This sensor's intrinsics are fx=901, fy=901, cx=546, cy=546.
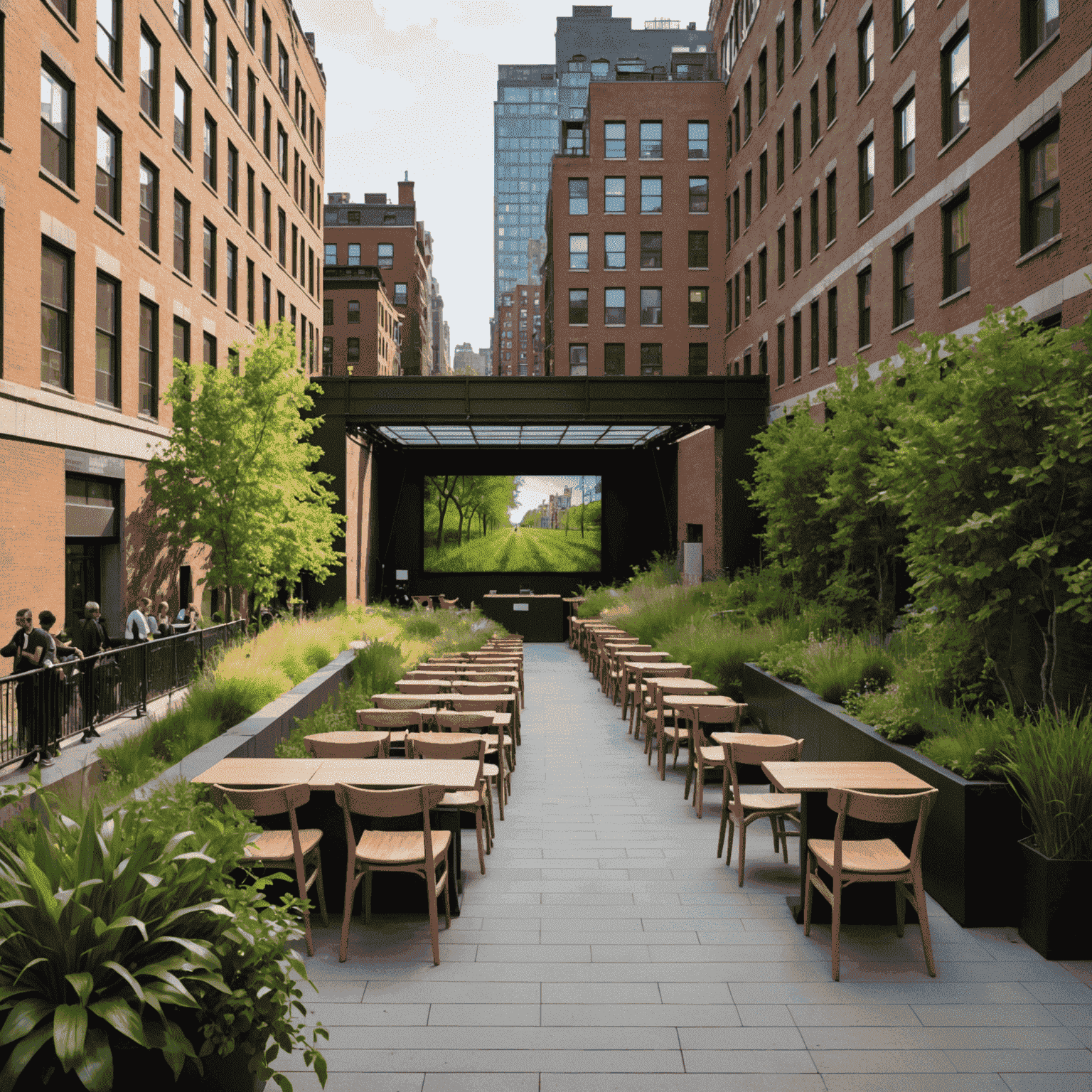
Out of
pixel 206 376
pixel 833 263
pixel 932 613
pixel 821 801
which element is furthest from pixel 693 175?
pixel 821 801

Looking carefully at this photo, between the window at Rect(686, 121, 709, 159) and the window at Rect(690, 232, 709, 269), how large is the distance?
148 inches

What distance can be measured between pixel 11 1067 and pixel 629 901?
446 cm

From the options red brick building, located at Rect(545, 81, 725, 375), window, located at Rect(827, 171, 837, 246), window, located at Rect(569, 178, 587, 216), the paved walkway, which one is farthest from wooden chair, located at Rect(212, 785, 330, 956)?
window, located at Rect(569, 178, 587, 216)

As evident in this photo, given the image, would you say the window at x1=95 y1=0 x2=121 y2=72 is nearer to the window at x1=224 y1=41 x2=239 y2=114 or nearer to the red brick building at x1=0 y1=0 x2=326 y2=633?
the red brick building at x1=0 y1=0 x2=326 y2=633

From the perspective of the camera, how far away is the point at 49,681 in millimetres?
9320

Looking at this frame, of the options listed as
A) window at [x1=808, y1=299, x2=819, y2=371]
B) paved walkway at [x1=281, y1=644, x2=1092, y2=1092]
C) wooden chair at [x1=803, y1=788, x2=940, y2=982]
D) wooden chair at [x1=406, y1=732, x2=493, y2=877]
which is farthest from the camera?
window at [x1=808, y1=299, x2=819, y2=371]

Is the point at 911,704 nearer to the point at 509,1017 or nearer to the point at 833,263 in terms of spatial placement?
the point at 509,1017

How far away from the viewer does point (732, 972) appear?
17.7 feet

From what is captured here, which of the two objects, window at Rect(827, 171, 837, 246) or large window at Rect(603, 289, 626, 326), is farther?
large window at Rect(603, 289, 626, 326)

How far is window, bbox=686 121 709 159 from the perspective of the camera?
45.4 m

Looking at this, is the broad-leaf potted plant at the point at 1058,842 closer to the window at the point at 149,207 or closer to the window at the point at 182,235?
the window at the point at 149,207

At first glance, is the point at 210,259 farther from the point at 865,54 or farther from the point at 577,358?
the point at 577,358

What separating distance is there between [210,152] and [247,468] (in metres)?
12.6

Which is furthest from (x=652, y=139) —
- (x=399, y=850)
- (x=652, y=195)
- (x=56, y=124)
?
(x=399, y=850)
